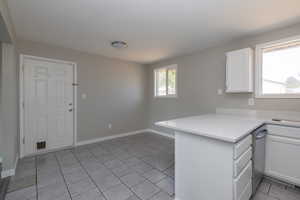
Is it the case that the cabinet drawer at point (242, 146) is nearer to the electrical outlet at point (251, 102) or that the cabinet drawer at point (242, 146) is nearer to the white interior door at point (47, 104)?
the electrical outlet at point (251, 102)

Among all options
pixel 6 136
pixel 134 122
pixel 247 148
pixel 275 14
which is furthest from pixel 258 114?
pixel 6 136

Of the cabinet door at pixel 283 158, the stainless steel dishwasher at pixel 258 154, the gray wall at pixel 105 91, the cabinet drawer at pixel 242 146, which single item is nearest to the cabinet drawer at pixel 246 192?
the stainless steel dishwasher at pixel 258 154

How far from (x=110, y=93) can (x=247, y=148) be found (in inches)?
136

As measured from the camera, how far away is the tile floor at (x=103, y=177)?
177cm

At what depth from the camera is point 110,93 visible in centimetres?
407

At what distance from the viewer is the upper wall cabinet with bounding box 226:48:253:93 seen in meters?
2.44

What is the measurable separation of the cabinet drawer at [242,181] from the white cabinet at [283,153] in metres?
0.73

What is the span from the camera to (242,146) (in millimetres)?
1379

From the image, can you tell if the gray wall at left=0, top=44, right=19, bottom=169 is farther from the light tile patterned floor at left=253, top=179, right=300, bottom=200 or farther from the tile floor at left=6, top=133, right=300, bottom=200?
the light tile patterned floor at left=253, top=179, right=300, bottom=200

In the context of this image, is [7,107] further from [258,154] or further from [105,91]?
[258,154]

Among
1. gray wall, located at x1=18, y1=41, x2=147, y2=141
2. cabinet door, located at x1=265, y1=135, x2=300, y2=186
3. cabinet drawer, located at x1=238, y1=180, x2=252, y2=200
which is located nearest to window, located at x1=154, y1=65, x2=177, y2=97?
gray wall, located at x1=18, y1=41, x2=147, y2=141

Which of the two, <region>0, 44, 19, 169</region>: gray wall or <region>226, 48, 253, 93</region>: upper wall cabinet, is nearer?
<region>0, 44, 19, 169</region>: gray wall

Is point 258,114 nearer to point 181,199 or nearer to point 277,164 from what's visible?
point 277,164

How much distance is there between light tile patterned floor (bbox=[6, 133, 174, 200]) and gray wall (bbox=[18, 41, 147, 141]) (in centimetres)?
76
